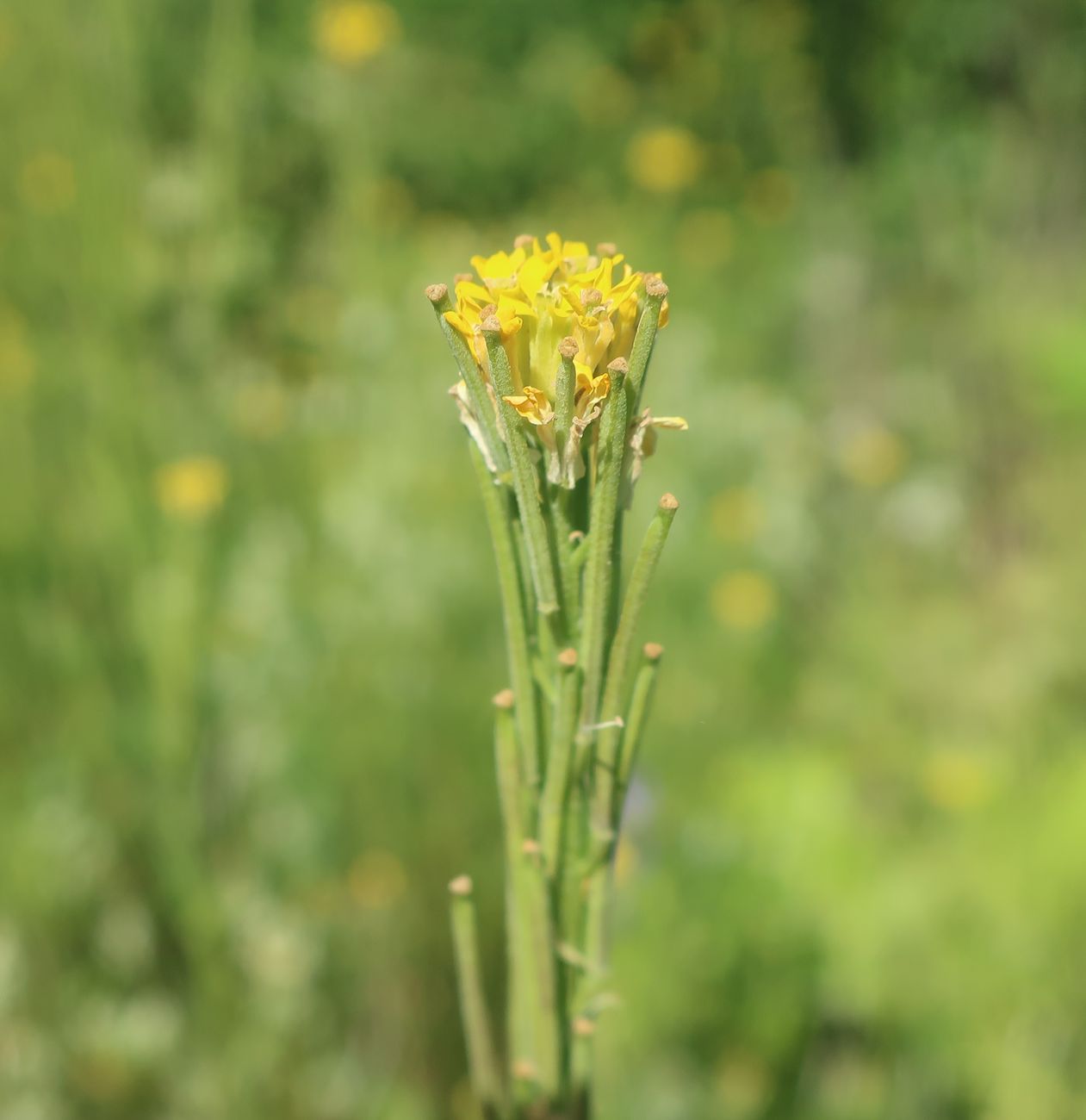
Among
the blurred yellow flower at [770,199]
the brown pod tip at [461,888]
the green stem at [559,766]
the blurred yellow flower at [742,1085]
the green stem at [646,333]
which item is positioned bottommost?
the blurred yellow flower at [742,1085]

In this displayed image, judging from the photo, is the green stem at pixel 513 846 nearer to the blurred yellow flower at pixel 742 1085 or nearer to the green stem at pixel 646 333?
the green stem at pixel 646 333

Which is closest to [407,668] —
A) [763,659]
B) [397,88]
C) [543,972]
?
[763,659]

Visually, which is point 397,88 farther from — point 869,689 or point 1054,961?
point 1054,961

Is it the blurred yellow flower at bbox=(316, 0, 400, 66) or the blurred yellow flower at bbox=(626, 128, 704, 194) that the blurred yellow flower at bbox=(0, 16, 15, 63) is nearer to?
the blurred yellow flower at bbox=(316, 0, 400, 66)

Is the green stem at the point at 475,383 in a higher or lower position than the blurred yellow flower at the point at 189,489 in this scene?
lower

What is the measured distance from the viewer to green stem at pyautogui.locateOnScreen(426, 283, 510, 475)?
47cm

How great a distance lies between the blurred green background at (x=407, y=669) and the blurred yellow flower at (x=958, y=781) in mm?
15

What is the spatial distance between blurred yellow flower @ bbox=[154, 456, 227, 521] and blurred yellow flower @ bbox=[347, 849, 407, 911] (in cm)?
66

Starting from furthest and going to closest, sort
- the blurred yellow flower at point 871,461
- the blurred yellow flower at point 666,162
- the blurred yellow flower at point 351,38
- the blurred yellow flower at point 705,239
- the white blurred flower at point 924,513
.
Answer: the blurred yellow flower at point 705,239, the blurred yellow flower at point 666,162, the blurred yellow flower at point 871,461, the white blurred flower at point 924,513, the blurred yellow flower at point 351,38

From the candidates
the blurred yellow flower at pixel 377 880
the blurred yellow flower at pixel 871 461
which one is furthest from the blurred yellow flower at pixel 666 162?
the blurred yellow flower at pixel 377 880

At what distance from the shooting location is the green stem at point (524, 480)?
453 mm

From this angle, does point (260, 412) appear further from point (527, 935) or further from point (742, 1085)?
point (527, 935)

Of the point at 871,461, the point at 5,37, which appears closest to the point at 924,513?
the point at 871,461

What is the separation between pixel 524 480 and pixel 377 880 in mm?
1427
